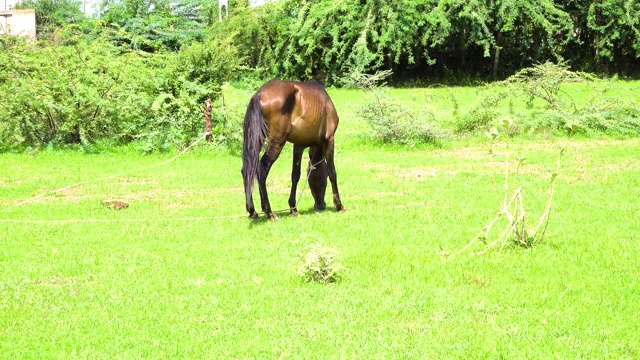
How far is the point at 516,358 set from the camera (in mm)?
5438

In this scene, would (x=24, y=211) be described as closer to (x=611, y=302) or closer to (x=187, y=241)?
(x=187, y=241)

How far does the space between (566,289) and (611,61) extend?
27183 millimetres

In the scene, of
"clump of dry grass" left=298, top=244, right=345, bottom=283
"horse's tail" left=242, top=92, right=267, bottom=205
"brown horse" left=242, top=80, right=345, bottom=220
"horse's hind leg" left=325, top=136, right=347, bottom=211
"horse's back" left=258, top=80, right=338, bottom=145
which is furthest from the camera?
"horse's hind leg" left=325, top=136, right=347, bottom=211

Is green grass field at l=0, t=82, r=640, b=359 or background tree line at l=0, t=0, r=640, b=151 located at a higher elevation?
background tree line at l=0, t=0, r=640, b=151

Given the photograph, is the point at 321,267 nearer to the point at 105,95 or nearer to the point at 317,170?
the point at 317,170

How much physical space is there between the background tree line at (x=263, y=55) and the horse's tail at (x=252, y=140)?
770 centimetres

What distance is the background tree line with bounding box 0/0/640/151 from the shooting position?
1794 cm

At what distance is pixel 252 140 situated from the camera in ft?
32.1

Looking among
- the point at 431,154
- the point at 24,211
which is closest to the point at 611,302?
the point at 24,211

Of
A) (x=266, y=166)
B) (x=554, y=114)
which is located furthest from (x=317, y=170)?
(x=554, y=114)

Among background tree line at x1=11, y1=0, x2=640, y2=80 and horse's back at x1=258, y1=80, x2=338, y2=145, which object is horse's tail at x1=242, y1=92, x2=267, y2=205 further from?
background tree line at x1=11, y1=0, x2=640, y2=80

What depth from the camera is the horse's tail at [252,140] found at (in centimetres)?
970

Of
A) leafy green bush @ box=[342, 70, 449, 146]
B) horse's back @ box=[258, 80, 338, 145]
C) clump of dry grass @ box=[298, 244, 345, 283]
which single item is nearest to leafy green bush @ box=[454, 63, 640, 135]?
leafy green bush @ box=[342, 70, 449, 146]

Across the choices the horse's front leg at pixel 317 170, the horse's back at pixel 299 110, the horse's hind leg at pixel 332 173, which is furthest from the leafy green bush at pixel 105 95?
the horse's back at pixel 299 110
